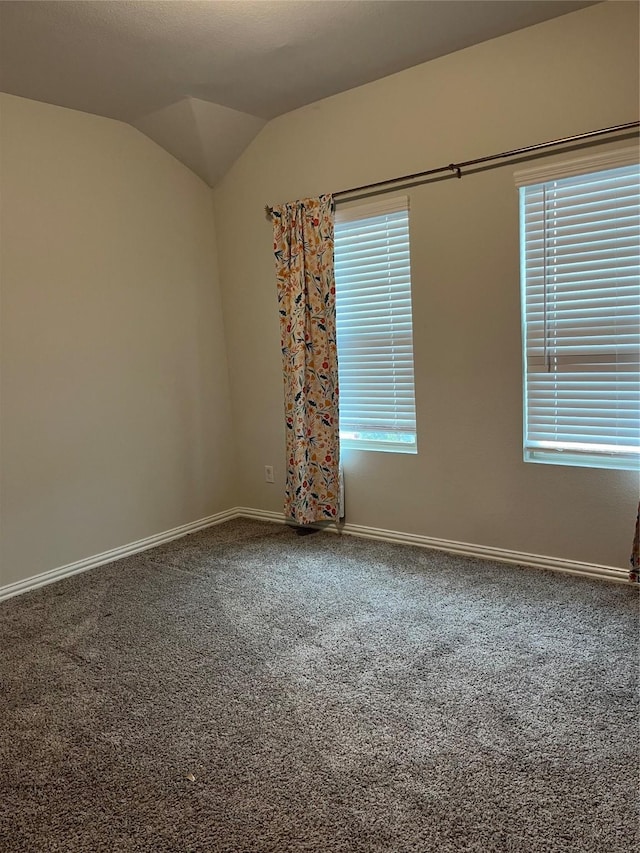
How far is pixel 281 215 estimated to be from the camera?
360cm

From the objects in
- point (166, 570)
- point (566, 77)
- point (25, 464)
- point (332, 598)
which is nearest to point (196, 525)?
point (166, 570)

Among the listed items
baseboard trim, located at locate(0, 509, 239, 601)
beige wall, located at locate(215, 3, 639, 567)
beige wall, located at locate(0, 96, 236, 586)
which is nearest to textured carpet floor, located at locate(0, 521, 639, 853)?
baseboard trim, located at locate(0, 509, 239, 601)

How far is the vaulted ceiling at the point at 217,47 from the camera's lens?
2441 millimetres

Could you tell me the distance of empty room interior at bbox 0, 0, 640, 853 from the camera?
173 cm

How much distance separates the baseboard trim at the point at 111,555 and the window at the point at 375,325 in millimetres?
1115

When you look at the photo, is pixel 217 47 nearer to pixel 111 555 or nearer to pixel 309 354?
pixel 309 354

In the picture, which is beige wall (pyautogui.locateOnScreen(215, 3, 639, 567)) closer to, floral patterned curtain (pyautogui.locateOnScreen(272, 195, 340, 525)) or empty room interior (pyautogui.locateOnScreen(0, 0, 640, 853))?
empty room interior (pyautogui.locateOnScreen(0, 0, 640, 853))

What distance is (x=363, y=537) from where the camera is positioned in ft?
11.9

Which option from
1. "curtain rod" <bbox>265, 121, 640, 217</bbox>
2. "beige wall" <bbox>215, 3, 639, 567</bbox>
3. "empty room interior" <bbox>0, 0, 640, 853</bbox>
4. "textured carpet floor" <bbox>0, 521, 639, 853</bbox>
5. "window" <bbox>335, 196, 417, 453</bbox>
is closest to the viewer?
"textured carpet floor" <bbox>0, 521, 639, 853</bbox>

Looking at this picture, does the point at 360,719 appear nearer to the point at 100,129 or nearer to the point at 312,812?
the point at 312,812

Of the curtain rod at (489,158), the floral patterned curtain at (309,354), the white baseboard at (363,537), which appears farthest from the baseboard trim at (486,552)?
the curtain rod at (489,158)

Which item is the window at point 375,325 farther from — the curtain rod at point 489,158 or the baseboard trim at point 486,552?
the baseboard trim at point 486,552

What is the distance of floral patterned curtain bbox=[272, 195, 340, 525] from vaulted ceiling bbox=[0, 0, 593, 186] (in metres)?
0.64

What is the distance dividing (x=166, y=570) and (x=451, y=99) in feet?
9.08
